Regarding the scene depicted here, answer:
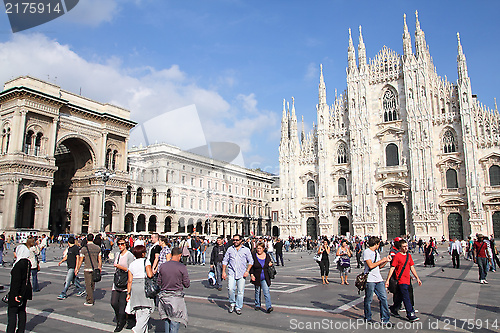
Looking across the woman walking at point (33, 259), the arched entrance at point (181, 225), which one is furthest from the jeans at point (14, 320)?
the arched entrance at point (181, 225)

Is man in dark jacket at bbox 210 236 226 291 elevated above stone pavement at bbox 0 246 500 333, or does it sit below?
above

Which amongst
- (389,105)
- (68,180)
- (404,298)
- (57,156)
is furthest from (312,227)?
(404,298)

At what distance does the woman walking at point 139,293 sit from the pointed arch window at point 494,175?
38.8 m

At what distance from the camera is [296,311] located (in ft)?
27.1

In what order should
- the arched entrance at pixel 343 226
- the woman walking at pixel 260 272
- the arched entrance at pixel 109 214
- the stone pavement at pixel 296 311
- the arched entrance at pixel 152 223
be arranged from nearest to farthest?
1. the stone pavement at pixel 296 311
2. the woman walking at pixel 260 272
3. the arched entrance at pixel 109 214
4. the arched entrance at pixel 343 226
5. the arched entrance at pixel 152 223

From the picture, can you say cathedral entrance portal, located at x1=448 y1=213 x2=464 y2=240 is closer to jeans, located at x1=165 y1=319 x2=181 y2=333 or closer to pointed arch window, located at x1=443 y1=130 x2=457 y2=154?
pointed arch window, located at x1=443 y1=130 x2=457 y2=154

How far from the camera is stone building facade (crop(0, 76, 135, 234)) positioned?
34969mm

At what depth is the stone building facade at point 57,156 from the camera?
34969mm

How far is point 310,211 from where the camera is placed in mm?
46500

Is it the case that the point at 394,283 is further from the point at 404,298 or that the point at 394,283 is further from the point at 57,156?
the point at 57,156

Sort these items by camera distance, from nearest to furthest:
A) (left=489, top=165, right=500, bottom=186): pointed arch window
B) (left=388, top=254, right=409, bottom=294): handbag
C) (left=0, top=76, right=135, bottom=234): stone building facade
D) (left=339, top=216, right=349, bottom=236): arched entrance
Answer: (left=388, top=254, right=409, bottom=294): handbag
(left=0, top=76, right=135, bottom=234): stone building facade
(left=489, top=165, right=500, bottom=186): pointed arch window
(left=339, top=216, right=349, bottom=236): arched entrance

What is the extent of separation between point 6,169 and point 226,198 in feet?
124

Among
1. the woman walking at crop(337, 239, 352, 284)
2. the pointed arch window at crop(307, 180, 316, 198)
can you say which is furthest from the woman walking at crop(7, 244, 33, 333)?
the pointed arch window at crop(307, 180, 316, 198)

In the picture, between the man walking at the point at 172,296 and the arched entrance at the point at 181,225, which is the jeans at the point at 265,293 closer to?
the man walking at the point at 172,296
